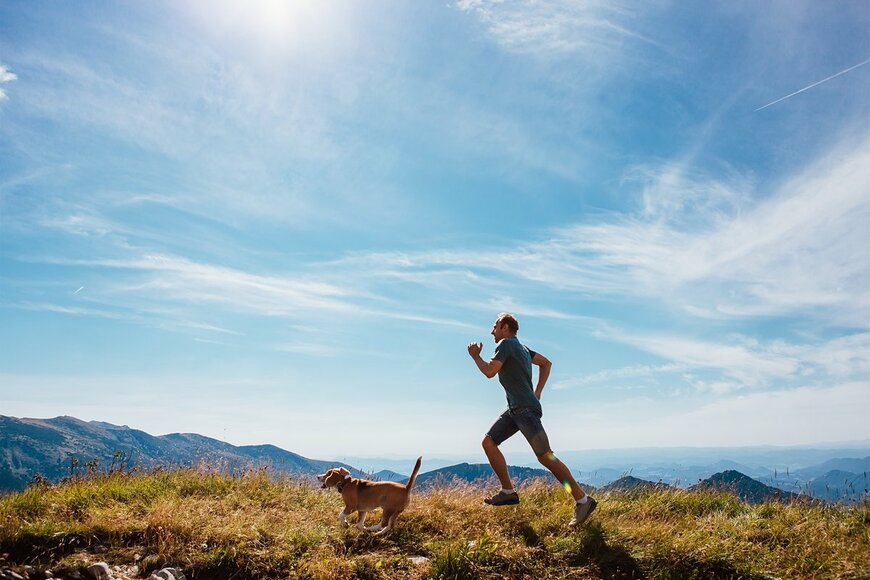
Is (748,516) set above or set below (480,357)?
below

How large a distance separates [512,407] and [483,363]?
2.82 feet

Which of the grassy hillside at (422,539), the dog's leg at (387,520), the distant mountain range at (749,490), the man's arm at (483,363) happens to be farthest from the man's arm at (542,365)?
the distant mountain range at (749,490)

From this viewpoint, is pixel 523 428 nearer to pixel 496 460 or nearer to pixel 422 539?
pixel 496 460

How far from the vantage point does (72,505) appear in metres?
7.45

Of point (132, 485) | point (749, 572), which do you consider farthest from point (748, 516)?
point (132, 485)

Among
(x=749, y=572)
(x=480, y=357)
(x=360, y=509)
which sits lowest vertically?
(x=749, y=572)

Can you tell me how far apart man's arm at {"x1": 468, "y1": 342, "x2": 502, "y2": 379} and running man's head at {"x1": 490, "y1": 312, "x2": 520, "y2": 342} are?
60 cm

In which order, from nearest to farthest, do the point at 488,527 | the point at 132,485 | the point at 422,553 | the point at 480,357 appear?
the point at 422,553
the point at 488,527
the point at 480,357
the point at 132,485

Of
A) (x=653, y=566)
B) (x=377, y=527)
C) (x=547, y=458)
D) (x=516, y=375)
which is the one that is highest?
(x=516, y=375)

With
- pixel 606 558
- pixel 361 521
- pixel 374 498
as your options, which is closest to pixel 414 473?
pixel 374 498

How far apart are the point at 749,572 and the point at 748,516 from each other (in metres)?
2.49

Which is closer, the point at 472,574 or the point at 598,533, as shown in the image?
the point at 472,574

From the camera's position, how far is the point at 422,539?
22.3 feet

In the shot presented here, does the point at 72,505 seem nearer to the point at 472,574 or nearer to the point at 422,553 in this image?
the point at 422,553
